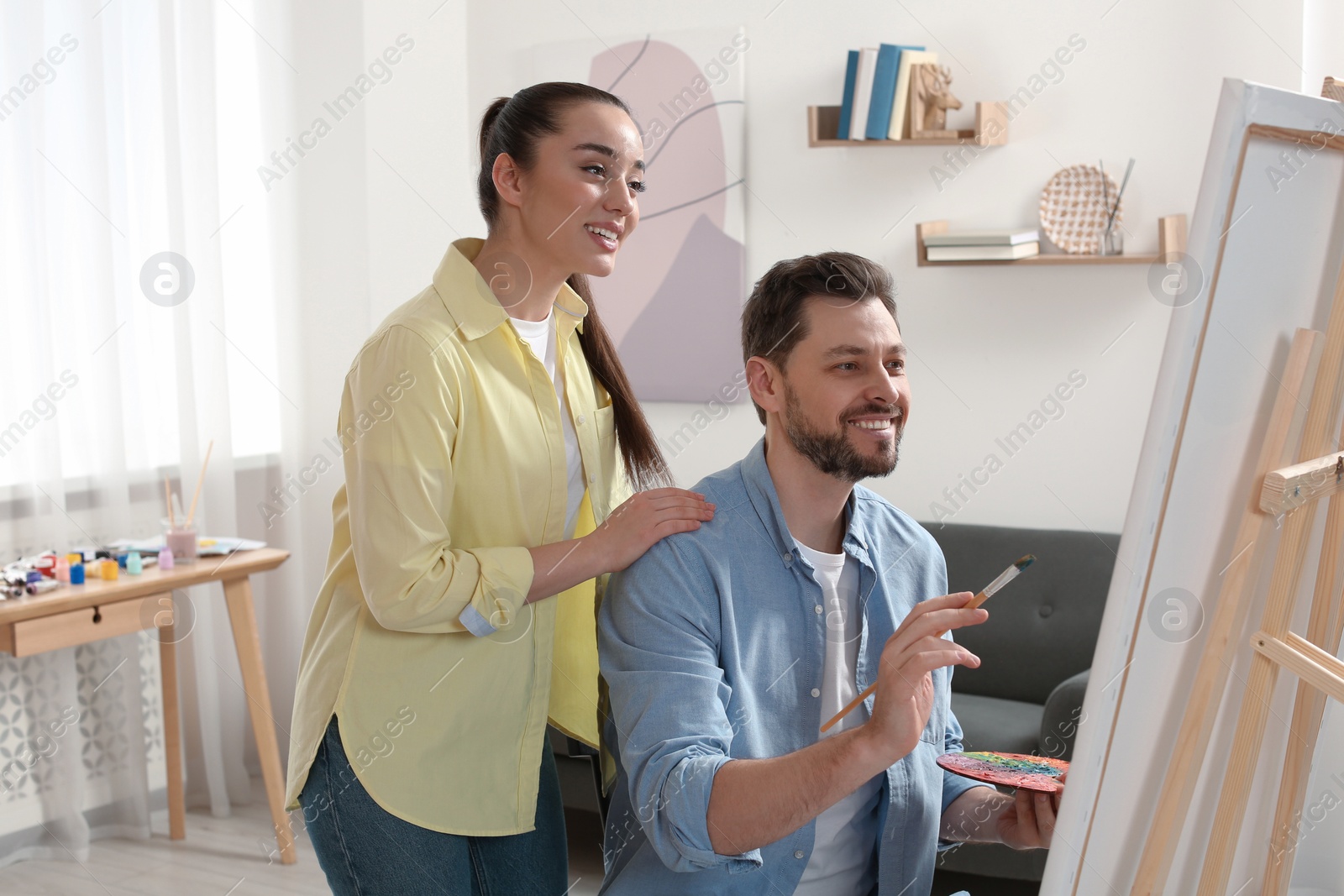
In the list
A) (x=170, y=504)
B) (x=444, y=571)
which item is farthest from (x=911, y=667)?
(x=170, y=504)

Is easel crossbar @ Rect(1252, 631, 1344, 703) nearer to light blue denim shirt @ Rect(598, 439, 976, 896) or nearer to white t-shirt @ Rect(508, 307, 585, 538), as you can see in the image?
light blue denim shirt @ Rect(598, 439, 976, 896)

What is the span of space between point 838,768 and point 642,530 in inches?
15.3

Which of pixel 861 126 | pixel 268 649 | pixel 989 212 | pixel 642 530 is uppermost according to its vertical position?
pixel 861 126

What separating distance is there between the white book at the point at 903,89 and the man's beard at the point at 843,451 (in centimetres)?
198

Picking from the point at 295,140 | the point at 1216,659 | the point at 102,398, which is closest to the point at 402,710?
the point at 1216,659

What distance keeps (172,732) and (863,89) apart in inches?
104

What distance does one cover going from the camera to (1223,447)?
939 mm

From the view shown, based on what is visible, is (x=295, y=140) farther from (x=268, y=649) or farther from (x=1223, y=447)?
(x=1223, y=447)

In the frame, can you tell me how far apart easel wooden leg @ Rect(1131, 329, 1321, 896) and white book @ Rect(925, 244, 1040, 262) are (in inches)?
84.8

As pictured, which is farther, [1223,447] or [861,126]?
[861,126]

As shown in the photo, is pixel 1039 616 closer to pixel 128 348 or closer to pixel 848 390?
pixel 848 390

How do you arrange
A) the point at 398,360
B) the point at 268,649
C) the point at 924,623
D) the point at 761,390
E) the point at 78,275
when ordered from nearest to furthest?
the point at 924,623 → the point at 398,360 → the point at 761,390 → the point at 78,275 → the point at 268,649

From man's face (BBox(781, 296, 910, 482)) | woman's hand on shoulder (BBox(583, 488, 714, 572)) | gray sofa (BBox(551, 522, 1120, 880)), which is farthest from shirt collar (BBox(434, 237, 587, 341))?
gray sofa (BBox(551, 522, 1120, 880))

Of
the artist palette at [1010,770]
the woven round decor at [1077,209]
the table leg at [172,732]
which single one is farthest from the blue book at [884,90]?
the table leg at [172,732]
